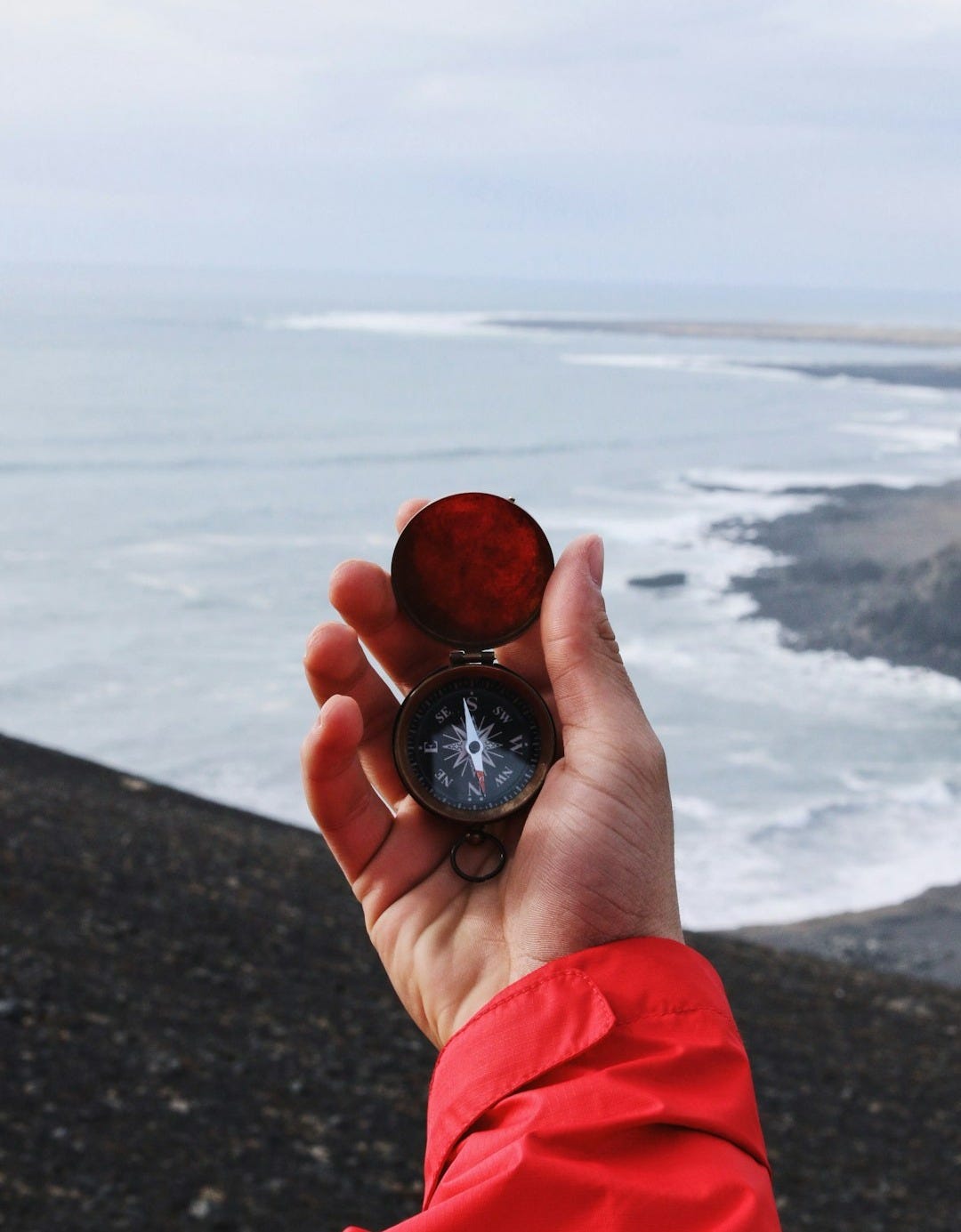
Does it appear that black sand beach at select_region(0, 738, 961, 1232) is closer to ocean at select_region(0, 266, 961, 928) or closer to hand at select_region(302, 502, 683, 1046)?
hand at select_region(302, 502, 683, 1046)

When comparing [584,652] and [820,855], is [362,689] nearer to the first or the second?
[584,652]

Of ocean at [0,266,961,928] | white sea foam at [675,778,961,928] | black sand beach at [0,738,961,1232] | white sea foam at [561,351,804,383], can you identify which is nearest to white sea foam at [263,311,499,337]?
white sea foam at [561,351,804,383]

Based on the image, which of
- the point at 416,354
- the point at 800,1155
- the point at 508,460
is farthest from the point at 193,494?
the point at 416,354

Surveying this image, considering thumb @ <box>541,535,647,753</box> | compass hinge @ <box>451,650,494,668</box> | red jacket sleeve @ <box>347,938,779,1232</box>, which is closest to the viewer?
red jacket sleeve @ <box>347,938,779,1232</box>

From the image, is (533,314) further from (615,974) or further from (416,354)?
A: (615,974)

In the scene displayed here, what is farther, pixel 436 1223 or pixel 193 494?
pixel 193 494

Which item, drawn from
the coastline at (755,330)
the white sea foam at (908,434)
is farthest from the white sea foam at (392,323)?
the white sea foam at (908,434)
